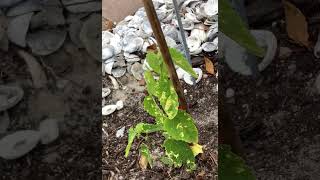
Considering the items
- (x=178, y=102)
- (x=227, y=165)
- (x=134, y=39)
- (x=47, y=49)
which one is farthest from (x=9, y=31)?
(x=227, y=165)

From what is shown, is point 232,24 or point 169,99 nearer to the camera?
point 232,24

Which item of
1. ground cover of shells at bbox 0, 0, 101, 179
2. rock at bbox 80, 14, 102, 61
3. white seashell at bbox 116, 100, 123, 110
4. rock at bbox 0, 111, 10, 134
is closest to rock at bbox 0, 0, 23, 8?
ground cover of shells at bbox 0, 0, 101, 179

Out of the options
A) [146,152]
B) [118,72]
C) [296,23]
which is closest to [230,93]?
[296,23]

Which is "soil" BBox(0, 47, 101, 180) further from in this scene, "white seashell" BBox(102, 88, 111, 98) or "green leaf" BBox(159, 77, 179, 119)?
"green leaf" BBox(159, 77, 179, 119)

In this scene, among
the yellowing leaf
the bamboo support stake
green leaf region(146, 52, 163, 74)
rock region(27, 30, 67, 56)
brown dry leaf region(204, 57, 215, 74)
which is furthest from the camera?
rock region(27, 30, 67, 56)

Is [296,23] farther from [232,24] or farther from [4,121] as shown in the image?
[4,121]

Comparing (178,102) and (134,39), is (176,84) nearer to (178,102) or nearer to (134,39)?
(178,102)

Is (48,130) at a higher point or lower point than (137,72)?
lower

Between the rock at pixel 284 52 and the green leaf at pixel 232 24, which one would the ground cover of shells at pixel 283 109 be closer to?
the rock at pixel 284 52
